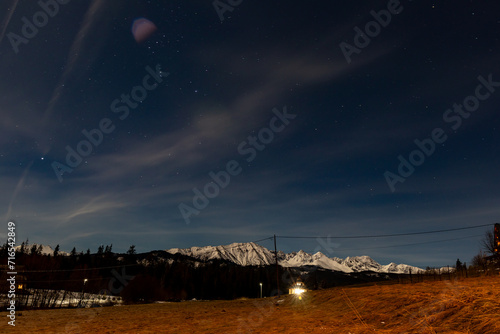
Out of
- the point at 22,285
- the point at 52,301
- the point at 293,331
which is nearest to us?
the point at 293,331

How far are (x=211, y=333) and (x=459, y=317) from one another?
5875 millimetres

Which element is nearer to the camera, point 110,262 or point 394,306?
point 394,306

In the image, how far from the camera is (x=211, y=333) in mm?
8133

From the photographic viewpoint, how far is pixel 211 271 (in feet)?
445

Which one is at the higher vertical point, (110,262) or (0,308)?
(110,262)

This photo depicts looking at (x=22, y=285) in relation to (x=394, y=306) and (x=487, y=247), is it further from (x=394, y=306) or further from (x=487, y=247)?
(x=487, y=247)

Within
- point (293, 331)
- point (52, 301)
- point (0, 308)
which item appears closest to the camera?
point (293, 331)

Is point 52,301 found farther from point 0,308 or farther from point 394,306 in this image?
point 394,306

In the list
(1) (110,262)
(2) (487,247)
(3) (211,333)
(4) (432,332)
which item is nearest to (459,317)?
(4) (432,332)

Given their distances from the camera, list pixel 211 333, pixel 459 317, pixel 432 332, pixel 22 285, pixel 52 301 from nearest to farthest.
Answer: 1. pixel 432 332
2. pixel 459 317
3. pixel 211 333
4. pixel 22 285
5. pixel 52 301

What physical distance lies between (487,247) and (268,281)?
92.1 meters

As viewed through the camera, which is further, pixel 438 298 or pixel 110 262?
pixel 110 262

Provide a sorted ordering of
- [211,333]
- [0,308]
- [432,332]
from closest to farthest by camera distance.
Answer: [432,332], [211,333], [0,308]

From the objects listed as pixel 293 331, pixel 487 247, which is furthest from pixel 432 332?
pixel 487 247
